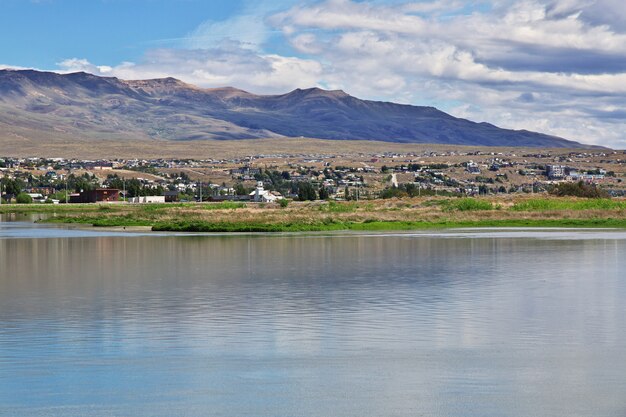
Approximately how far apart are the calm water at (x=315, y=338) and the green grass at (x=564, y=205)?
5194 cm

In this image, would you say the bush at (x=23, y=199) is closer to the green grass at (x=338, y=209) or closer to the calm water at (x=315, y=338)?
the green grass at (x=338, y=209)

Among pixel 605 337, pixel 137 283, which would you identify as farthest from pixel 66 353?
pixel 137 283

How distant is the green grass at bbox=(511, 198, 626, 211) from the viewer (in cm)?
9244

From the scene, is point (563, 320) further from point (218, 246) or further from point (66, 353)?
point (218, 246)

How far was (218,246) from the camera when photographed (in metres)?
55.7

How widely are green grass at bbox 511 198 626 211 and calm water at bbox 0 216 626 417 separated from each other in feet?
170

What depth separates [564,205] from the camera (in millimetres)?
94875

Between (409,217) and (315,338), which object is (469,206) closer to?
(409,217)

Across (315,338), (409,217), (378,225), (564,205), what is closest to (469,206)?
(564,205)

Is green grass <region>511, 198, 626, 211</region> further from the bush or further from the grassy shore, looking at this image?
the bush

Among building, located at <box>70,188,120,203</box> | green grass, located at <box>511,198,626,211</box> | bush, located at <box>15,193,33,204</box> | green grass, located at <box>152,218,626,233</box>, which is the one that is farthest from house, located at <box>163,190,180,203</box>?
green grass, located at <box>152,218,626,233</box>

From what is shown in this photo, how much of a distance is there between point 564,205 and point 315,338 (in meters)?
77.7

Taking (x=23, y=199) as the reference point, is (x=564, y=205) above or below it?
below

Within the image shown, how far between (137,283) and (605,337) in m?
17.1
